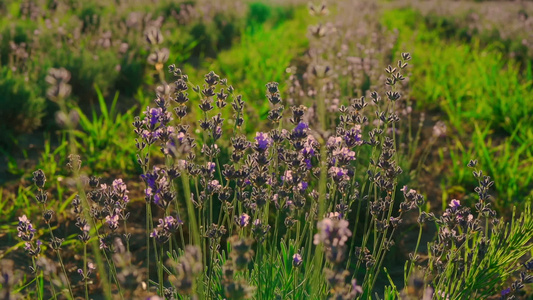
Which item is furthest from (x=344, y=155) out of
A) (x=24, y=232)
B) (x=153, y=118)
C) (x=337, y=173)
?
(x=24, y=232)

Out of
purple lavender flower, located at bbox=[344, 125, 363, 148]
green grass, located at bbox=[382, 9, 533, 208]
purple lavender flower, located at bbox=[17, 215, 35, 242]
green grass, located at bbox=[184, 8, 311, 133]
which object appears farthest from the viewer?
green grass, located at bbox=[184, 8, 311, 133]

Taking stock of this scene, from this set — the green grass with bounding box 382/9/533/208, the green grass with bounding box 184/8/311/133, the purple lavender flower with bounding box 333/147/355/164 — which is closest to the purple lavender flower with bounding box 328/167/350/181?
the purple lavender flower with bounding box 333/147/355/164

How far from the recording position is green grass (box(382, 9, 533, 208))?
3.59 metres

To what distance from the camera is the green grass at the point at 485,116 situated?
359cm

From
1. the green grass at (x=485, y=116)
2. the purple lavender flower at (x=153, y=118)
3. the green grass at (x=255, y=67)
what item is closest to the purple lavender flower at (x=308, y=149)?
the purple lavender flower at (x=153, y=118)

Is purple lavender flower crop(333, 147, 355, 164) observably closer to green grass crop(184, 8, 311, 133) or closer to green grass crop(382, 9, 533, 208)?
green grass crop(382, 9, 533, 208)

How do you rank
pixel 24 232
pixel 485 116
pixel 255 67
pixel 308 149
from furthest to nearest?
1. pixel 255 67
2. pixel 485 116
3. pixel 308 149
4. pixel 24 232

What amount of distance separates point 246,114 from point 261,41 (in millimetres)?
2832

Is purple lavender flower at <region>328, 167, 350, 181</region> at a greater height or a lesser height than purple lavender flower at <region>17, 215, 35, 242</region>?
greater

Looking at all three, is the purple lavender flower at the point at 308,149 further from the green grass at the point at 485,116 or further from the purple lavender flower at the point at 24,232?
the green grass at the point at 485,116

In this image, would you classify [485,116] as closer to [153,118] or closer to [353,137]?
[353,137]

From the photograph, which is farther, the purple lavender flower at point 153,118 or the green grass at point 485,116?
the green grass at point 485,116

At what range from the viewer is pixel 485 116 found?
4605 mm

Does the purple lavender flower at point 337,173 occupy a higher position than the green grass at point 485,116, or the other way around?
the purple lavender flower at point 337,173
